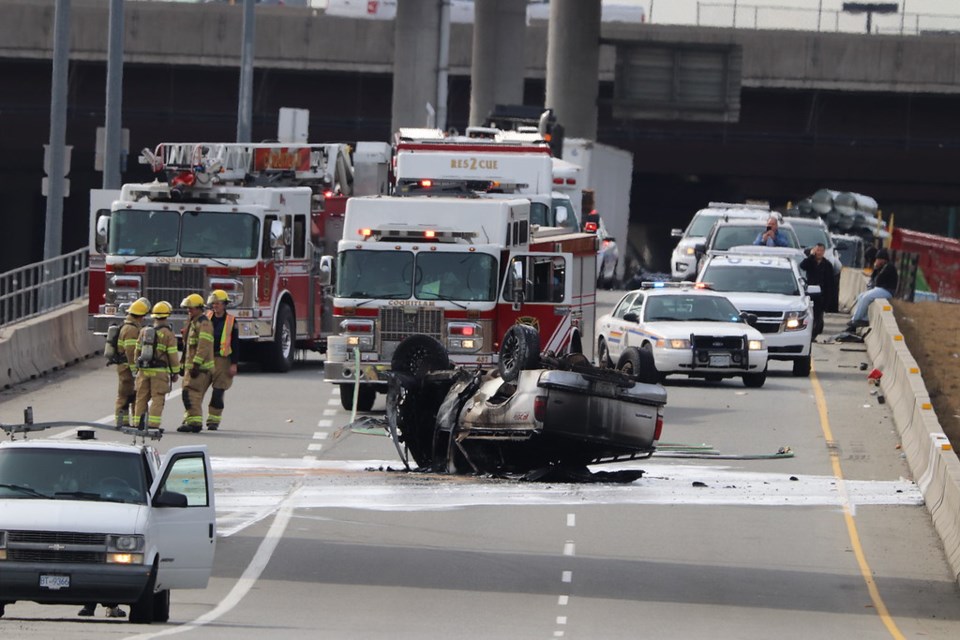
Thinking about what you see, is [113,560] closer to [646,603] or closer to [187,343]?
[646,603]

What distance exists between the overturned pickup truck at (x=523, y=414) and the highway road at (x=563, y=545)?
40 cm

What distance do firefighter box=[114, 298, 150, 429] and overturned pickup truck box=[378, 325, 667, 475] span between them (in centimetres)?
363

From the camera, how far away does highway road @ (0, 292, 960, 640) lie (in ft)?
52.4

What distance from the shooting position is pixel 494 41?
6588cm

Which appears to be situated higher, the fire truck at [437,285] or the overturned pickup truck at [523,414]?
the fire truck at [437,285]

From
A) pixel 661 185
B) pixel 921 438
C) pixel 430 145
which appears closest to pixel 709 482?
pixel 921 438

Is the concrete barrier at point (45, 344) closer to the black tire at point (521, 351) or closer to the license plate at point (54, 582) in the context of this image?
the black tire at point (521, 351)

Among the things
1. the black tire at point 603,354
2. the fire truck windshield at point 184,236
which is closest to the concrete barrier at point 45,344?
the fire truck windshield at point 184,236

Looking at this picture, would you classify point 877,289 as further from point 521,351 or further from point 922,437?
point 521,351

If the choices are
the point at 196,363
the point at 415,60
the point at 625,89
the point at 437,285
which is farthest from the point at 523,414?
the point at 625,89

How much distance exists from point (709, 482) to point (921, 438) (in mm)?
2814

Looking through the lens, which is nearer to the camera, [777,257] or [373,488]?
[373,488]

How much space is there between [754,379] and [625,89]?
3526 cm

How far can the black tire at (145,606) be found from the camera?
14.2 m
